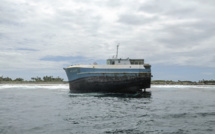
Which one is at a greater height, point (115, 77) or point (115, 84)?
point (115, 77)

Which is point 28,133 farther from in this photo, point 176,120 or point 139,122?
point 176,120

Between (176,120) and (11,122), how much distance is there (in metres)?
11.8

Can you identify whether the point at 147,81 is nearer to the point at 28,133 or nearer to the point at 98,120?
the point at 98,120

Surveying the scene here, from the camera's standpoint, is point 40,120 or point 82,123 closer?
point 82,123

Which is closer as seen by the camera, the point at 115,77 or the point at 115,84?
the point at 115,77

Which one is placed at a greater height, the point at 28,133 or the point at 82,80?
the point at 82,80

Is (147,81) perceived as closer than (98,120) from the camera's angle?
No

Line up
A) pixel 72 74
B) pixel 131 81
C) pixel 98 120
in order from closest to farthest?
pixel 98 120 → pixel 131 81 → pixel 72 74

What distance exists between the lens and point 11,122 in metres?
14.4

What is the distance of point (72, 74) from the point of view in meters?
46.1

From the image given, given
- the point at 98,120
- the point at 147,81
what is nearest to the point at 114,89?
the point at 147,81

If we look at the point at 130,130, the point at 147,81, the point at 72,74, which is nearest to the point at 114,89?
the point at 147,81

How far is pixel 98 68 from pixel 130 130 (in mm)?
29182

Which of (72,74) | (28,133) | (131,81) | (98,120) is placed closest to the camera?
(28,133)
